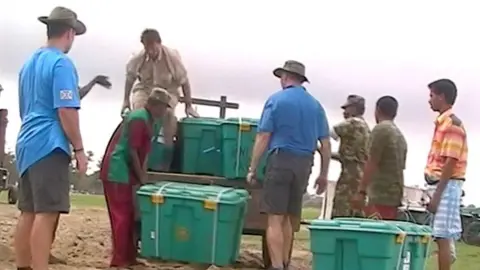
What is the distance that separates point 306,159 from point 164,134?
191 centimetres

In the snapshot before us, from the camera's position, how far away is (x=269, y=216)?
898cm

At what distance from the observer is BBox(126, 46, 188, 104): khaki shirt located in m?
10.8

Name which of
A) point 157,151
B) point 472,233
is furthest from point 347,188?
point 472,233

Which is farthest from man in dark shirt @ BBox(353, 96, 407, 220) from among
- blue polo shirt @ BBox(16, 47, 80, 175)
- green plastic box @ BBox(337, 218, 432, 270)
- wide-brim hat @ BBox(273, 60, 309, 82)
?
blue polo shirt @ BBox(16, 47, 80, 175)

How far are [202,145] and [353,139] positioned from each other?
1.50 meters

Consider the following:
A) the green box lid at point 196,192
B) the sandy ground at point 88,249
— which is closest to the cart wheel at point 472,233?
the sandy ground at point 88,249

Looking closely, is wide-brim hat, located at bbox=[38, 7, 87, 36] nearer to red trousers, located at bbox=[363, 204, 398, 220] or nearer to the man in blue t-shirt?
the man in blue t-shirt

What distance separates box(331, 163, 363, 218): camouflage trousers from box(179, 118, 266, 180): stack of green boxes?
99 cm

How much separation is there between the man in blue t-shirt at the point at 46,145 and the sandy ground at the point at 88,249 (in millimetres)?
2059

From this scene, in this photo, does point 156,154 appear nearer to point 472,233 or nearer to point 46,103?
point 46,103

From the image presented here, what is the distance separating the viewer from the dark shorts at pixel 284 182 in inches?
350

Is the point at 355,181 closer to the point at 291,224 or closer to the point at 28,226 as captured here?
the point at 291,224

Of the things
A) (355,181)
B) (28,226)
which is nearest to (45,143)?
(28,226)

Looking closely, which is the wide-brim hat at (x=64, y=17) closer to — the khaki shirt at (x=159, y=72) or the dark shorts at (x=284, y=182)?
the dark shorts at (x=284, y=182)
